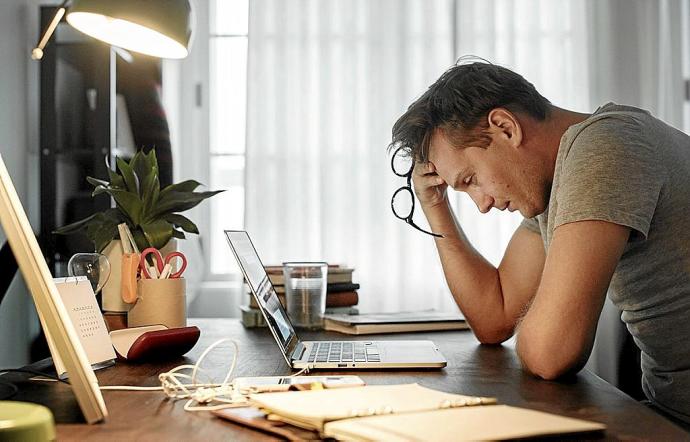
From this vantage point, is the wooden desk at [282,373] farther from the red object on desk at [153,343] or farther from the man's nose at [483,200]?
the man's nose at [483,200]

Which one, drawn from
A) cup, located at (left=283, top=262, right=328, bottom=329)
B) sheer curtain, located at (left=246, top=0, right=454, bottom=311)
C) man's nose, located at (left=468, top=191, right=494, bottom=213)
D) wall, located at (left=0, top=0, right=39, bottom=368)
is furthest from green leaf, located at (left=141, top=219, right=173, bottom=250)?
sheer curtain, located at (left=246, top=0, right=454, bottom=311)

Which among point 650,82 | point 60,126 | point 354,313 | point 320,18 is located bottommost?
point 354,313

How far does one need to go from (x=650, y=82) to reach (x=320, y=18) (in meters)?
1.44

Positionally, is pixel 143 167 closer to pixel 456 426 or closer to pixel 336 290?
pixel 336 290

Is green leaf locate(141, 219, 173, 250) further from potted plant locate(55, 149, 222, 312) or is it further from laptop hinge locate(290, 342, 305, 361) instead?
laptop hinge locate(290, 342, 305, 361)

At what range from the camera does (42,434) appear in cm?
62

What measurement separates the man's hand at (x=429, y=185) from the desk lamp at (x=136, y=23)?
59 cm

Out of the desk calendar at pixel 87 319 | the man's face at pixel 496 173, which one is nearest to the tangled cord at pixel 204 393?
the desk calendar at pixel 87 319

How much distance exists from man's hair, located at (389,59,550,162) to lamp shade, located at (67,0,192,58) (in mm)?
539

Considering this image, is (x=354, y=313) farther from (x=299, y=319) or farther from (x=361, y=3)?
(x=361, y=3)

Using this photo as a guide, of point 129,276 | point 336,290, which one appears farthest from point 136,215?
point 336,290

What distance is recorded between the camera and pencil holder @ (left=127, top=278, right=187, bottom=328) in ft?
5.03

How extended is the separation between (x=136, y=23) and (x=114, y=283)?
1.71 ft

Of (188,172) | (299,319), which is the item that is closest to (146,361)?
(299,319)
